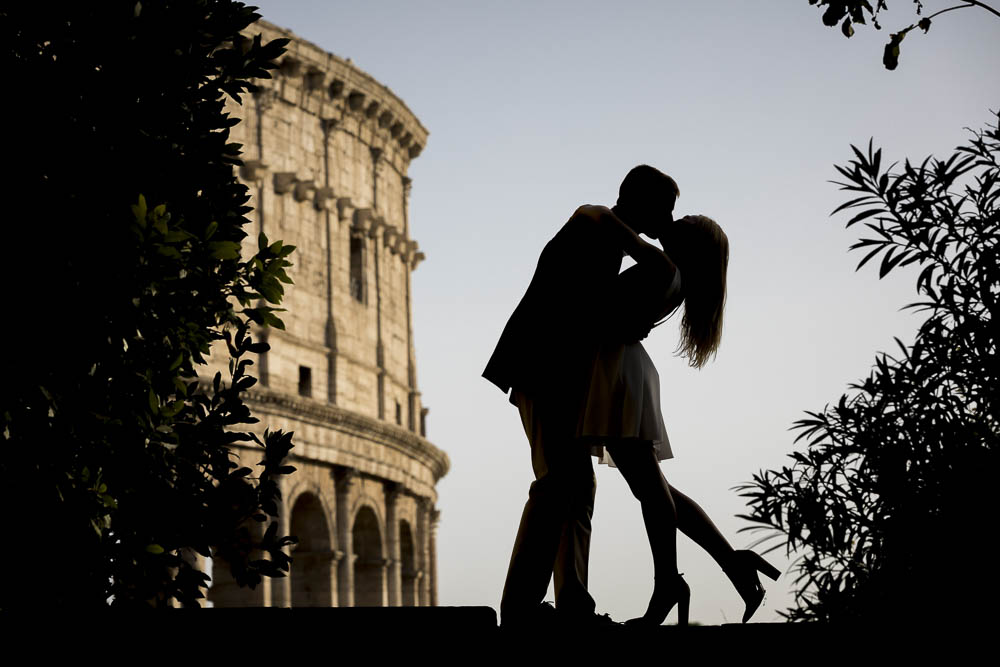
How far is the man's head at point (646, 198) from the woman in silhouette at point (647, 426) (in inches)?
3.6

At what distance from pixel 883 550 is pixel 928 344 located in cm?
136

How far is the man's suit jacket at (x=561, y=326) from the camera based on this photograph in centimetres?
541

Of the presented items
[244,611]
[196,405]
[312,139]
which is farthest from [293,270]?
[244,611]

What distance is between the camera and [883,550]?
8.56m

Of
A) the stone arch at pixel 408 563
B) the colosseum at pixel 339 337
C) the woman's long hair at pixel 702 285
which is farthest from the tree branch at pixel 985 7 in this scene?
the stone arch at pixel 408 563

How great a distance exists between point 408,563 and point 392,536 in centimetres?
347

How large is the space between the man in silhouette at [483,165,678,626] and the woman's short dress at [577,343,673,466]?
0.07m

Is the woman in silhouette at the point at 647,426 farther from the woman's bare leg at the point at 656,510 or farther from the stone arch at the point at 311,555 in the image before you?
the stone arch at the point at 311,555

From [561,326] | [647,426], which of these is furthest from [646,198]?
[647,426]

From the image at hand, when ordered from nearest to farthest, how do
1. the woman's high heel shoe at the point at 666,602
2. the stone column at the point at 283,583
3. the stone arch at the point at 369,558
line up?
the woman's high heel shoe at the point at 666,602
the stone column at the point at 283,583
the stone arch at the point at 369,558

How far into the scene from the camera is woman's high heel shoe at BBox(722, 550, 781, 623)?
5.50 metres

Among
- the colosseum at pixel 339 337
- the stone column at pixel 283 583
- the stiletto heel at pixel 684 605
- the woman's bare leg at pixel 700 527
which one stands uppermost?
the colosseum at pixel 339 337

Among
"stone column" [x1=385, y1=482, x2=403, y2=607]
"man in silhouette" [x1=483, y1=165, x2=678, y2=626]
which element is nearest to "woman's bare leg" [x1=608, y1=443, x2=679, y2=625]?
"man in silhouette" [x1=483, y1=165, x2=678, y2=626]

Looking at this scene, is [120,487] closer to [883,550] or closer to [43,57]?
[43,57]
